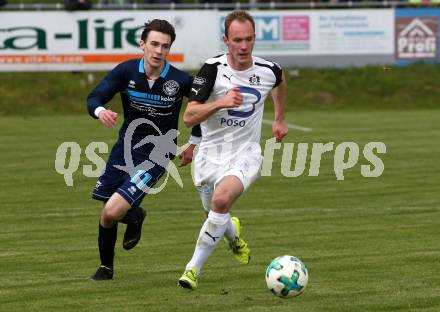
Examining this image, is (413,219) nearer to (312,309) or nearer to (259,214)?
(259,214)

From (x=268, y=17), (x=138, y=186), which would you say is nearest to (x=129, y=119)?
(x=138, y=186)

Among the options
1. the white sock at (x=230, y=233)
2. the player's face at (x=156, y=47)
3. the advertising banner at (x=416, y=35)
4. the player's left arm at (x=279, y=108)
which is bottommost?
the advertising banner at (x=416, y=35)

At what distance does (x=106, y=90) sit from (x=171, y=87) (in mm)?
573

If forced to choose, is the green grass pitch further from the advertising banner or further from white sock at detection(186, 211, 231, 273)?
the advertising banner

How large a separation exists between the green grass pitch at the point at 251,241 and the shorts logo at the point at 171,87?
1602mm

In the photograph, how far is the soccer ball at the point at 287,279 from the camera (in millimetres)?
8867

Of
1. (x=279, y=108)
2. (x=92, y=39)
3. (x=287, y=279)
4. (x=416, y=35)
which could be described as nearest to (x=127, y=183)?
(x=279, y=108)

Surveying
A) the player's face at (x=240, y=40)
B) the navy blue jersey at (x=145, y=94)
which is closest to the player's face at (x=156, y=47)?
the navy blue jersey at (x=145, y=94)

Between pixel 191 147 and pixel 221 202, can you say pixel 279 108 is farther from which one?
pixel 221 202

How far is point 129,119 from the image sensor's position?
10281 millimetres

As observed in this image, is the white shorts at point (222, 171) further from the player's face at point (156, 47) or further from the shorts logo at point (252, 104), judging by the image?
the player's face at point (156, 47)

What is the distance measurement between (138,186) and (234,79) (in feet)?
4.10

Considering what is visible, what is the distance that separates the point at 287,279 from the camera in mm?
8867

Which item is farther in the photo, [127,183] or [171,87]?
[171,87]
